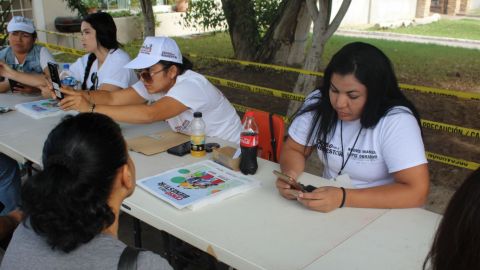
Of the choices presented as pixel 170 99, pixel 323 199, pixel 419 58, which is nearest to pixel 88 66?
pixel 170 99

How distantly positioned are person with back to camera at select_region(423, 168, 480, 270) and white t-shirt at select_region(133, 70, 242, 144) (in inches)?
84.3

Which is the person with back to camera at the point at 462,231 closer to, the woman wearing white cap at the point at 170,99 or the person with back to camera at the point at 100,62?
the woman wearing white cap at the point at 170,99

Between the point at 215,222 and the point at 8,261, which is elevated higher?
the point at 8,261

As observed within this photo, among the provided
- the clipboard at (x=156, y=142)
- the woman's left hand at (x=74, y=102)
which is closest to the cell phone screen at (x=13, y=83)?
the woman's left hand at (x=74, y=102)

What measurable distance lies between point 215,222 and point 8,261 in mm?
806

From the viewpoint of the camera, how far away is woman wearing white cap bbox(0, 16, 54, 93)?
419 centimetres

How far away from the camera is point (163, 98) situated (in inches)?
114

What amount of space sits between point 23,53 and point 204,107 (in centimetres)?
227

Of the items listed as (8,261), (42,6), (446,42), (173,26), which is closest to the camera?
(8,261)

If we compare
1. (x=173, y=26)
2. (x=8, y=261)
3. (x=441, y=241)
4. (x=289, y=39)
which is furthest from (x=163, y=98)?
(x=173, y=26)

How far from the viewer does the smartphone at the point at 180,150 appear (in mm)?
2658

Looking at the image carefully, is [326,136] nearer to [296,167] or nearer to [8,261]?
[296,167]

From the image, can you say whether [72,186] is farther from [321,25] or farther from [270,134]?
[321,25]

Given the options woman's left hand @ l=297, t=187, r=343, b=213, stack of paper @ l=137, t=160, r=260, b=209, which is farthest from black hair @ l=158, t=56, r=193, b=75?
woman's left hand @ l=297, t=187, r=343, b=213
